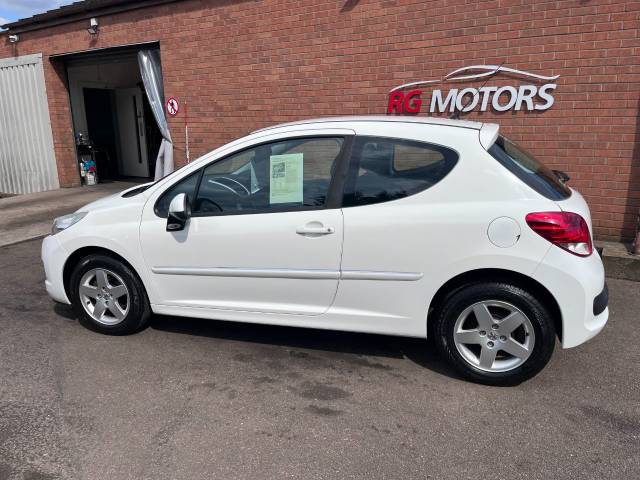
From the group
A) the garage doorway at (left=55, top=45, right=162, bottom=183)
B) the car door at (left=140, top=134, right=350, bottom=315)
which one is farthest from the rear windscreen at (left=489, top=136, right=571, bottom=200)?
the garage doorway at (left=55, top=45, right=162, bottom=183)

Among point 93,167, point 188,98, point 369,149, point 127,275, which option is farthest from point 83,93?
point 369,149

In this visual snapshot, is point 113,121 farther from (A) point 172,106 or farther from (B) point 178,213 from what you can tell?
(B) point 178,213

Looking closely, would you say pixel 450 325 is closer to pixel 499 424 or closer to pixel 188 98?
pixel 499 424

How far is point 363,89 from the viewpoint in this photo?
25.2 ft

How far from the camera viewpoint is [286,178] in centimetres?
349

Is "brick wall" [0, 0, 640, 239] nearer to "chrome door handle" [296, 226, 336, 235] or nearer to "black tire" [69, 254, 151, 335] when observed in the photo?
"chrome door handle" [296, 226, 336, 235]

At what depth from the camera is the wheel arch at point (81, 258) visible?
3950 millimetres

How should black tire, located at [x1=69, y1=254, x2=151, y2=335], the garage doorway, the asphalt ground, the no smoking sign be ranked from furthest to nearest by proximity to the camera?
the garage doorway → the no smoking sign → black tire, located at [x1=69, y1=254, x2=151, y2=335] → the asphalt ground

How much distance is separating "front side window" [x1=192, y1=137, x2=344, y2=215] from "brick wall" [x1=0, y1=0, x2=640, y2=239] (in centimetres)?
431

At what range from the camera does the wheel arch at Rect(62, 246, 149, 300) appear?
155 inches

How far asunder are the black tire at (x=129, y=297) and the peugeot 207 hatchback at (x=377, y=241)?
2 cm

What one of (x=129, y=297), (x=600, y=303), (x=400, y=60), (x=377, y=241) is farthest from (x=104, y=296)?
(x=400, y=60)

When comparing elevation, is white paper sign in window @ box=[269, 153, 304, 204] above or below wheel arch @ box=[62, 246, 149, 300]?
above

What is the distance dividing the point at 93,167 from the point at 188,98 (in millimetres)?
4869
